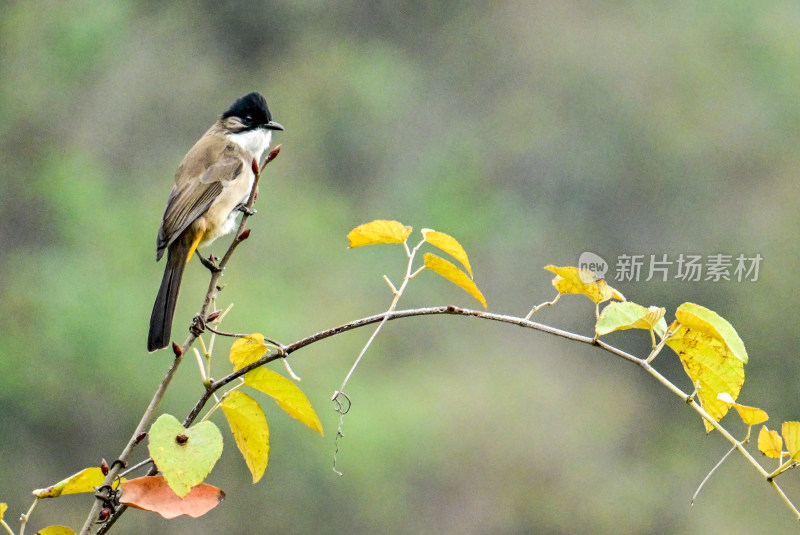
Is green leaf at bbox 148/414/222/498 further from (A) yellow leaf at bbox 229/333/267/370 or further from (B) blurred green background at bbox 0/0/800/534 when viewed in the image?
(B) blurred green background at bbox 0/0/800/534

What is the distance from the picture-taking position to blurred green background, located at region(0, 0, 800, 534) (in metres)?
10.1

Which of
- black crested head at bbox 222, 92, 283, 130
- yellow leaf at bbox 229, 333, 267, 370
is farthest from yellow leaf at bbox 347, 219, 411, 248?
black crested head at bbox 222, 92, 283, 130

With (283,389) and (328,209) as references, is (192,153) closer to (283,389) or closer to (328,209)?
(283,389)

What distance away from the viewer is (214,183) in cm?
226

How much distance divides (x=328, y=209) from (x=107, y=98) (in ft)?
11.2

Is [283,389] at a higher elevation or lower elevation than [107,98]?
lower

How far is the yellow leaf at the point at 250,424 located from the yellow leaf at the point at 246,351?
47mm

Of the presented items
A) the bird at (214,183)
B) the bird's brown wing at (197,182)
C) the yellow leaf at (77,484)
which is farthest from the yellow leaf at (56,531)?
the bird's brown wing at (197,182)

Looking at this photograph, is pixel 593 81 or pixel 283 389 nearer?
pixel 283 389

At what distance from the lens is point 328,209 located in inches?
503

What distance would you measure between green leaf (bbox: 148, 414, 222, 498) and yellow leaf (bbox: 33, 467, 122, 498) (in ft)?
0.23

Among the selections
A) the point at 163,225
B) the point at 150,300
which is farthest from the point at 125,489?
the point at 150,300

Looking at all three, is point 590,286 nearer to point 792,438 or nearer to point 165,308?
point 792,438

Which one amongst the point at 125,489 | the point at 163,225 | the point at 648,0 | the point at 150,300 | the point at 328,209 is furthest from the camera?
the point at 648,0
